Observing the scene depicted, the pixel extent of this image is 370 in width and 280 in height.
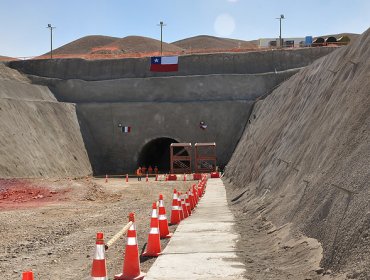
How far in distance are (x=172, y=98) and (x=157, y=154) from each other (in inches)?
347

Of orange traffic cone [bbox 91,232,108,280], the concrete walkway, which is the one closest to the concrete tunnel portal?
the concrete walkway

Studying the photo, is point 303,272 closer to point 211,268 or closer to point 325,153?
point 211,268

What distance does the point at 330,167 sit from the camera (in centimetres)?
908

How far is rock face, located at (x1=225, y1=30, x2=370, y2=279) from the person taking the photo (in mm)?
6590

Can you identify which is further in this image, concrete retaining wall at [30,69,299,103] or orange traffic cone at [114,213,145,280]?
concrete retaining wall at [30,69,299,103]

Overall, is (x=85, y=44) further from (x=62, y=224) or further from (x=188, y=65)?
(x=62, y=224)

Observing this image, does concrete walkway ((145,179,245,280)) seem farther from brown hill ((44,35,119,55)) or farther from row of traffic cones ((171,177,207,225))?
brown hill ((44,35,119,55))

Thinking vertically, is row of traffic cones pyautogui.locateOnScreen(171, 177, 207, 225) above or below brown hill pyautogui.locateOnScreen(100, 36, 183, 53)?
below

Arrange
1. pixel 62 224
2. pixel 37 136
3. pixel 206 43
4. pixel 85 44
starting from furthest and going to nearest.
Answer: pixel 206 43 → pixel 85 44 → pixel 37 136 → pixel 62 224

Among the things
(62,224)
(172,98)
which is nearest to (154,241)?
(62,224)

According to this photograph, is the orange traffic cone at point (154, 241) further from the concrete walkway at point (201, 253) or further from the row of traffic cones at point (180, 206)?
the row of traffic cones at point (180, 206)

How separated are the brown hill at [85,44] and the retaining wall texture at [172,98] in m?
76.8

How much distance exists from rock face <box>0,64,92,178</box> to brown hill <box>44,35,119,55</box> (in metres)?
80.7

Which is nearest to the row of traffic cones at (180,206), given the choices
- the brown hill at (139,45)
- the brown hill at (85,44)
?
the brown hill at (139,45)
